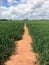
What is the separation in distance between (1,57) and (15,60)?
78 cm

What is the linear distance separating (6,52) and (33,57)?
4.50 ft

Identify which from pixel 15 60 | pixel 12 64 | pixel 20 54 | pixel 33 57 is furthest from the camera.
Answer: pixel 20 54

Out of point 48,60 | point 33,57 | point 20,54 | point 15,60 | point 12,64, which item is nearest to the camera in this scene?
point 48,60

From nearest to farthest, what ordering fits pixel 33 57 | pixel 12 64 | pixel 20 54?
pixel 12 64 → pixel 33 57 → pixel 20 54

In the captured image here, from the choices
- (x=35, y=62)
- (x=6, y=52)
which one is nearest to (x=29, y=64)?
(x=35, y=62)

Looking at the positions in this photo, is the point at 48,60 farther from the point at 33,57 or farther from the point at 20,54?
the point at 20,54

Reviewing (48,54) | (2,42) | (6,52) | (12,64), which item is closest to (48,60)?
(48,54)

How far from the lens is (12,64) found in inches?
370

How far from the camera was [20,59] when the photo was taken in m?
10.3

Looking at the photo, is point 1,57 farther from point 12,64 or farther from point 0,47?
point 0,47

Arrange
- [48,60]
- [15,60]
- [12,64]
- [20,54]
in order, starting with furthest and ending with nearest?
[20,54]
[15,60]
[12,64]
[48,60]

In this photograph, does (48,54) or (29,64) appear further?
(29,64)

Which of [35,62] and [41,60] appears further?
[35,62]

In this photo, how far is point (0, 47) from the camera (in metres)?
10.9
